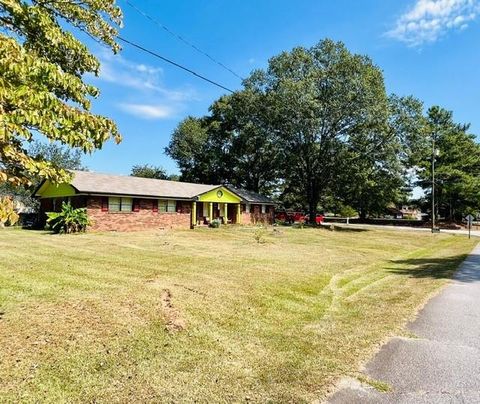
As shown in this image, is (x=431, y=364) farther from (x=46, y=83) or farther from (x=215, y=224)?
(x=215, y=224)

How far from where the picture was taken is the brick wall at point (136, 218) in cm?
2477

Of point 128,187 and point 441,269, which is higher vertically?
point 128,187

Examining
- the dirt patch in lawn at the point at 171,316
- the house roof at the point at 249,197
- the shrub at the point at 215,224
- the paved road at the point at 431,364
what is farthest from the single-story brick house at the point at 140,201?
the paved road at the point at 431,364

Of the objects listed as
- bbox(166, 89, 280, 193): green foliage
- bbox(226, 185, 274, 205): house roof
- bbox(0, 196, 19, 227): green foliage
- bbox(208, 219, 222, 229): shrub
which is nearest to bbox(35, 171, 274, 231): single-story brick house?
bbox(226, 185, 274, 205): house roof

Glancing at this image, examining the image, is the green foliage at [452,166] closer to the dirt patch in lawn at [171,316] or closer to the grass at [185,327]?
the grass at [185,327]

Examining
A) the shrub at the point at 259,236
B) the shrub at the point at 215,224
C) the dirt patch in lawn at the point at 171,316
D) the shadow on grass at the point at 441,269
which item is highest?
the shrub at the point at 215,224

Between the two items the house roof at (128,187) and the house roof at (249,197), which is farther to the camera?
the house roof at (249,197)

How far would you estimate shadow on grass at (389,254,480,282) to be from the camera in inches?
506

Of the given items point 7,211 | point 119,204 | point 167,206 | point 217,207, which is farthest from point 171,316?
point 217,207

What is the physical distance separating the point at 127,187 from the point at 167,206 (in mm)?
3734

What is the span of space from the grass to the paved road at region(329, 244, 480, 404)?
0.28 meters

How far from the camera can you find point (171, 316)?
22.9 ft

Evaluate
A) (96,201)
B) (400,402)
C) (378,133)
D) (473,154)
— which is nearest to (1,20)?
(400,402)

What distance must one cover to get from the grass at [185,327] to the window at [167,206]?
53.4 ft
